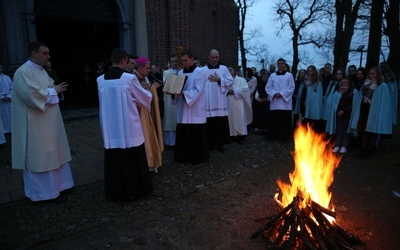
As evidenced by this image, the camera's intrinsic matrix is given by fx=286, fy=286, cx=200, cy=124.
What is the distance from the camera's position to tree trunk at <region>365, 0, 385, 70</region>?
10927mm

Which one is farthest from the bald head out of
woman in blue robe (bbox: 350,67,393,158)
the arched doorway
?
the arched doorway

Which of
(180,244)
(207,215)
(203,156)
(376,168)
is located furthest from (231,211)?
(376,168)

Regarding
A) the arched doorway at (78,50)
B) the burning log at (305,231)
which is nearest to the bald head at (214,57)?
the burning log at (305,231)

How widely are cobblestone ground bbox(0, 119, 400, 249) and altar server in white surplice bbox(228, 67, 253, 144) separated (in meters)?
1.90

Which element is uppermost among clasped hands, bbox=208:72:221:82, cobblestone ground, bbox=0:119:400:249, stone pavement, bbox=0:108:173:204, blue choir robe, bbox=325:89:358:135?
clasped hands, bbox=208:72:221:82

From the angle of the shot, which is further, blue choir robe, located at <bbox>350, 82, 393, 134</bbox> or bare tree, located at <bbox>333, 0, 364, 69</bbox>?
bare tree, located at <bbox>333, 0, 364, 69</bbox>

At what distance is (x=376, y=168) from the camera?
5395 millimetres

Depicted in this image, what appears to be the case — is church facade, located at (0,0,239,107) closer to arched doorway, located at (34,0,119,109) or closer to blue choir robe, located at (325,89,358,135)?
arched doorway, located at (34,0,119,109)

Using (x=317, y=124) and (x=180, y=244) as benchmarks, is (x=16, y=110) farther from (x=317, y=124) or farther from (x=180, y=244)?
(x=317, y=124)

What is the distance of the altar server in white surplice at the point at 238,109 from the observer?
7.07 metres

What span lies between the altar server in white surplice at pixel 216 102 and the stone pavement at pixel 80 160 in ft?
3.56

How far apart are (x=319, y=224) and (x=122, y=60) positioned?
3.01 meters

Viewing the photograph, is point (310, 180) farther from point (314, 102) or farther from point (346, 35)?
point (346, 35)

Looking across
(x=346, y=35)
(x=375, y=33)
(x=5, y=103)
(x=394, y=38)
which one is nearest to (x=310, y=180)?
(x=5, y=103)
